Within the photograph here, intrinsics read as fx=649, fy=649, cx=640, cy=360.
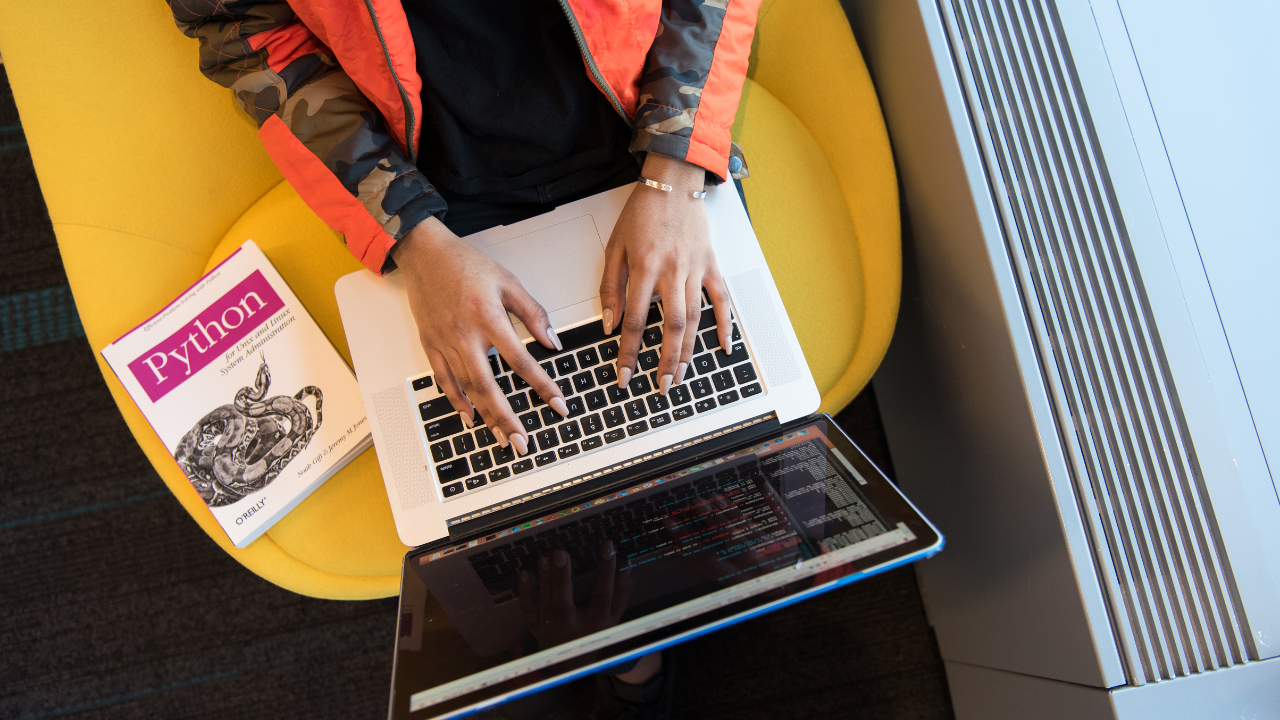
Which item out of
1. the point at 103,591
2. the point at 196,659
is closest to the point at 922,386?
the point at 196,659

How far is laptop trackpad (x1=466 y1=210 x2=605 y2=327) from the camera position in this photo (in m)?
0.79

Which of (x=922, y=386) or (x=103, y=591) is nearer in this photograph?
(x=922, y=386)

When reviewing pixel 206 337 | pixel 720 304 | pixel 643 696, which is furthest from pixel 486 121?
pixel 643 696

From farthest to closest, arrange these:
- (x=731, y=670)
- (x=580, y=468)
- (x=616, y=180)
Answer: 1. (x=731, y=670)
2. (x=616, y=180)
3. (x=580, y=468)

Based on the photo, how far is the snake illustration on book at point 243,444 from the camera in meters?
0.81

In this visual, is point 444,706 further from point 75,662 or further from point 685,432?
point 75,662

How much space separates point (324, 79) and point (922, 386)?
91cm

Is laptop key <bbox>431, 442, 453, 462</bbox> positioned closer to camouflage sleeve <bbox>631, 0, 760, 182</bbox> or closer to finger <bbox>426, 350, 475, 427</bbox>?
finger <bbox>426, 350, 475, 427</bbox>

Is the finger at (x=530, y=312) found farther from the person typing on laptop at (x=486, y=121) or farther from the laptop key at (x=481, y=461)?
the laptop key at (x=481, y=461)

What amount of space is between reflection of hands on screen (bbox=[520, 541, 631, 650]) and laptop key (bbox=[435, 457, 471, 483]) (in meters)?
0.14

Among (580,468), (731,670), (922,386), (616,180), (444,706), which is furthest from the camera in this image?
(731,670)

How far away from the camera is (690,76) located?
2.41 ft

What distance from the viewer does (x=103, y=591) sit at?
1323mm

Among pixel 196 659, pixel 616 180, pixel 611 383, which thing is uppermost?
pixel 616 180
